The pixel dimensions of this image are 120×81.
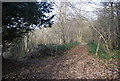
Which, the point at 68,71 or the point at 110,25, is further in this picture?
the point at 110,25

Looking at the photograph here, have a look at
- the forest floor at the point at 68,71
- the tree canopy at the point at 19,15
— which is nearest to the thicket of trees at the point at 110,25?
the forest floor at the point at 68,71

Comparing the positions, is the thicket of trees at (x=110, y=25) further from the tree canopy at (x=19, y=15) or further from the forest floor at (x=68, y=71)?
the tree canopy at (x=19, y=15)

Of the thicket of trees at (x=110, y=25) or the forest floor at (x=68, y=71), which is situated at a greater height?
the thicket of trees at (x=110, y=25)

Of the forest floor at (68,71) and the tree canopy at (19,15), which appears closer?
the forest floor at (68,71)

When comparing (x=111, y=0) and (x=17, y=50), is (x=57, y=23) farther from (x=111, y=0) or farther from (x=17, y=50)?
(x=111, y=0)

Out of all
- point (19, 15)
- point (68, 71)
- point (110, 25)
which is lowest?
point (68, 71)

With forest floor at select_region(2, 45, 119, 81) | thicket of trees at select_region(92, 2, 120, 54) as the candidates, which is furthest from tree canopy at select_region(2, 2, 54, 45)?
thicket of trees at select_region(92, 2, 120, 54)

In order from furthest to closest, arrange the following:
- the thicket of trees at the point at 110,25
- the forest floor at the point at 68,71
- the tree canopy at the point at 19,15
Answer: the thicket of trees at the point at 110,25 → the tree canopy at the point at 19,15 → the forest floor at the point at 68,71

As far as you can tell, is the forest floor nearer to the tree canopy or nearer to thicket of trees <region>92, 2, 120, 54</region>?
the tree canopy

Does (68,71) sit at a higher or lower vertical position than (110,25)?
lower

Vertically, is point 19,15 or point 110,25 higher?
point 19,15

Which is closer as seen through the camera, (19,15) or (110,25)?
(19,15)

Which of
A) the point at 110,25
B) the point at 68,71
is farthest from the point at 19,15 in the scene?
the point at 110,25

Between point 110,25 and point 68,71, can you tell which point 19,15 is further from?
point 110,25
